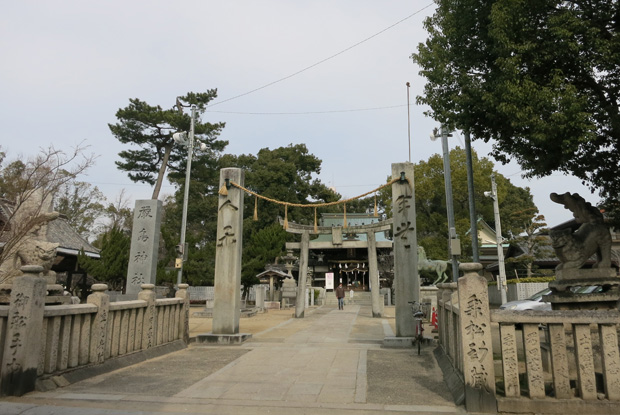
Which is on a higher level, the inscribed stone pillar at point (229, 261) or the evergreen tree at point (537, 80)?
the evergreen tree at point (537, 80)

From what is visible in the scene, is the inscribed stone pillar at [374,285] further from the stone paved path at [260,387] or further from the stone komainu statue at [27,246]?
the stone komainu statue at [27,246]

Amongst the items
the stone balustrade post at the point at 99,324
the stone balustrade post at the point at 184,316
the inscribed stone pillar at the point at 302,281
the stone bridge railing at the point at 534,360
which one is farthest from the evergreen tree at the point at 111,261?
the stone bridge railing at the point at 534,360

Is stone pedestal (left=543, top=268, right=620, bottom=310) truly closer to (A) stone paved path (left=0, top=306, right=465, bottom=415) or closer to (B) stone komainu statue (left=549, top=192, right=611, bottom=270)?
(B) stone komainu statue (left=549, top=192, right=611, bottom=270)

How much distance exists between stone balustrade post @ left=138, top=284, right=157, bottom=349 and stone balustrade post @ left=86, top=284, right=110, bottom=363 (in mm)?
1344

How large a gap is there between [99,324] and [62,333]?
712 mm

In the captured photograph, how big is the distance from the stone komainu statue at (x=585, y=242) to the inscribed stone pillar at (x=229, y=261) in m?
7.23

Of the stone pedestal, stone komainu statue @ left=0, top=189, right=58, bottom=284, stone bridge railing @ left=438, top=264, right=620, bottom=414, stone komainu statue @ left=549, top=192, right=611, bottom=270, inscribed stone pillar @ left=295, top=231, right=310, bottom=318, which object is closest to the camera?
stone bridge railing @ left=438, top=264, right=620, bottom=414

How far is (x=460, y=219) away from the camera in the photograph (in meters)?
33.0

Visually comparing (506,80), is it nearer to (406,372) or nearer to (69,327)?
(406,372)

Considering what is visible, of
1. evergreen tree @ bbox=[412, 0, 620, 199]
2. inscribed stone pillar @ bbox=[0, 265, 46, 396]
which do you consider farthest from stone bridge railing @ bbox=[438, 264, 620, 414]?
inscribed stone pillar @ bbox=[0, 265, 46, 396]

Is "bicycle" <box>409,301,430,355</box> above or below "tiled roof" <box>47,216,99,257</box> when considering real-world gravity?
below

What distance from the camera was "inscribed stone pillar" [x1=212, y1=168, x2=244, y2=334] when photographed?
10.4 m

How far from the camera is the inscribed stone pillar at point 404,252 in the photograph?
984 centimetres

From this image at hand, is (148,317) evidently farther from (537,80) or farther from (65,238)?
(65,238)
